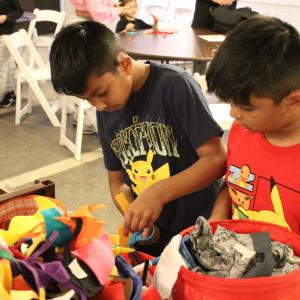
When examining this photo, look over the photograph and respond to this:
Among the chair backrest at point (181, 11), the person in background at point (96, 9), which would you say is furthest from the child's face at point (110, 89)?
the chair backrest at point (181, 11)

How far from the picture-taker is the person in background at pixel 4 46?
13.4ft

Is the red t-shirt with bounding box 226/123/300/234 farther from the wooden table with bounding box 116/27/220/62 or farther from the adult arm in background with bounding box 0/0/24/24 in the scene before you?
the adult arm in background with bounding box 0/0/24/24

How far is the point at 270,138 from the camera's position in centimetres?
94

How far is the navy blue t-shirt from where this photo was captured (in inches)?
42.3

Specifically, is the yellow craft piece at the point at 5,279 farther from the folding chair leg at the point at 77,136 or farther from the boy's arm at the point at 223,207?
the folding chair leg at the point at 77,136

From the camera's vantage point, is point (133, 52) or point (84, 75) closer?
point (84, 75)

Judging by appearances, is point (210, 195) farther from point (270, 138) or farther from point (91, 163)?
point (91, 163)

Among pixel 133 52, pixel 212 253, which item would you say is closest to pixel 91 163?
pixel 133 52

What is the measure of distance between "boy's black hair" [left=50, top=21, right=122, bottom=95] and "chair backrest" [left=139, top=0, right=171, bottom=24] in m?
5.39

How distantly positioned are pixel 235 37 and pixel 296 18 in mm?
4948

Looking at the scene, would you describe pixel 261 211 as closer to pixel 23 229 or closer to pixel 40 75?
pixel 23 229

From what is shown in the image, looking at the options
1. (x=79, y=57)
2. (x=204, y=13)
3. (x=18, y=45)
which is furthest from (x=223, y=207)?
(x=204, y=13)

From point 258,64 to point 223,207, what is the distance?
38 cm

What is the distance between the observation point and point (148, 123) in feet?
3.69
